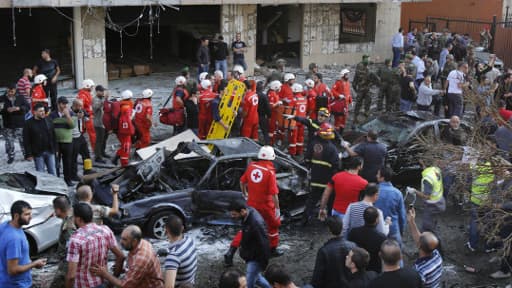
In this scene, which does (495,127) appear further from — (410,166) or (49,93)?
(49,93)

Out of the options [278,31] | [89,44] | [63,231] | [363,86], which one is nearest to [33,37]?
[89,44]

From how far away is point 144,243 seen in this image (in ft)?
20.0

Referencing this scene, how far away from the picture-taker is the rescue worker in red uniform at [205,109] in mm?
13516

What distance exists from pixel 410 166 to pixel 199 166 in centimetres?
391

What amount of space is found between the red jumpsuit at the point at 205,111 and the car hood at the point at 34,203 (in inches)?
198

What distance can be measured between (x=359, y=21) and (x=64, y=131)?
16.4 metres

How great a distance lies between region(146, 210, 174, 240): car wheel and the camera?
30.9 ft

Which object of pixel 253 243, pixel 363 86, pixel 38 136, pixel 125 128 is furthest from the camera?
pixel 363 86

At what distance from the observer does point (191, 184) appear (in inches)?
393

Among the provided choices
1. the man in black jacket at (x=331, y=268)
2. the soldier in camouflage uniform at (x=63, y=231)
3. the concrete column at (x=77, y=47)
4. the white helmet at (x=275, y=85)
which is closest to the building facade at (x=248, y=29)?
the concrete column at (x=77, y=47)

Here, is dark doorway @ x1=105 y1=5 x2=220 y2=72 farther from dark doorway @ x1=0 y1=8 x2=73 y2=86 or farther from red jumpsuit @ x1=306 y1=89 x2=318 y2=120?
red jumpsuit @ x1=306 y1=89 x2=318 y2=120

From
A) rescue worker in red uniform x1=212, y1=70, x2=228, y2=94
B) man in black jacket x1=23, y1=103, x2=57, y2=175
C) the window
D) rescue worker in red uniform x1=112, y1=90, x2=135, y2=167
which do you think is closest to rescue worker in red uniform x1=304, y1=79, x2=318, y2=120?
rescue worker in red uniform x1=212, y1=70, x2=228, y2=94

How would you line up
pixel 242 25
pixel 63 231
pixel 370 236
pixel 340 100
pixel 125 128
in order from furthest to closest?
pixel 242 25
pixel 340 100
pixel 125 128
pixel 370 236
pixel 63 231

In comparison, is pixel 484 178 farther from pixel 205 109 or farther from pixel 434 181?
pixel 205 109
